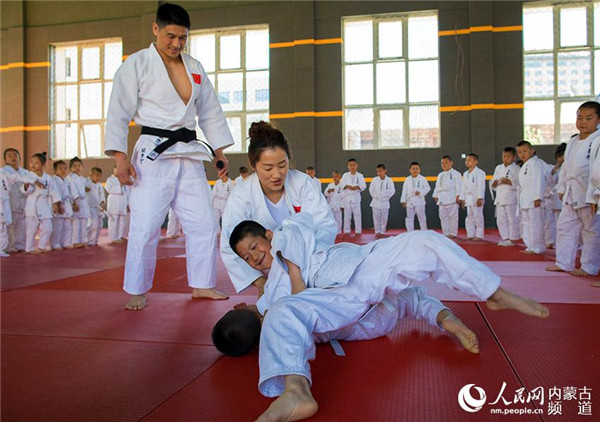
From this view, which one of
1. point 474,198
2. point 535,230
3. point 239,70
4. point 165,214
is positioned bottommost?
point 535,230

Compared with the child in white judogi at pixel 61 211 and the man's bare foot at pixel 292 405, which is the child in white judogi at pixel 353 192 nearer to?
the child in white judogi at pixel 61 211

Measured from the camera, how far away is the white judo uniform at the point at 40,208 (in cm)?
680

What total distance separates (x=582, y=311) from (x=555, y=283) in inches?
41.8

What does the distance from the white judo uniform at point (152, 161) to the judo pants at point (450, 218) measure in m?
6.70

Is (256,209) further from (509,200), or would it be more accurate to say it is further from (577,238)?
(509,200)

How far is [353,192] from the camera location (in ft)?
32.9

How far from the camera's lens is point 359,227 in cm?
988

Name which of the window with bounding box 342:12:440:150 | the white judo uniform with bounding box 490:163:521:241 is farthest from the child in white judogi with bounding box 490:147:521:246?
the window with bounding box 342:12:440:150

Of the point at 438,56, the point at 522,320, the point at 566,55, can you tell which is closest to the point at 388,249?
the point at 522,320

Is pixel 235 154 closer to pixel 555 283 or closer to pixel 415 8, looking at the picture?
pixel 415 8

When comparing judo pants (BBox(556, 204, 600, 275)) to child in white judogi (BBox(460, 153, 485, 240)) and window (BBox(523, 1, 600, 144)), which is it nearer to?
child in white judogi (BBox(460, 153, 485, 240))

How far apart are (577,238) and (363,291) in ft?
10.5

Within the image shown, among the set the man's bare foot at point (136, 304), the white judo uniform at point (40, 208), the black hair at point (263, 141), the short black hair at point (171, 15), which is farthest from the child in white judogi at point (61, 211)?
the black hair at point (263, 141)

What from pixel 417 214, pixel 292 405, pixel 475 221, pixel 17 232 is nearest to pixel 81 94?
pixel 17 232
